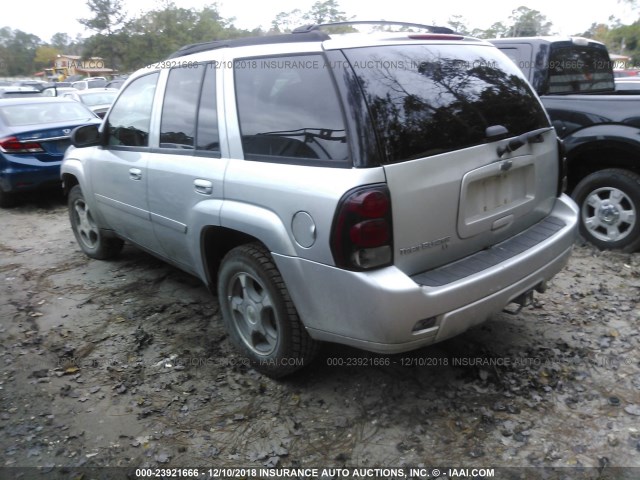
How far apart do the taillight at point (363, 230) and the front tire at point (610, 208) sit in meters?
3.32

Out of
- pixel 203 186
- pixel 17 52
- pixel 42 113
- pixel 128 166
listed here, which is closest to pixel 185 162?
pixel 203 186

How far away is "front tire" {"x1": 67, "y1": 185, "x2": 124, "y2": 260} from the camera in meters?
5.27

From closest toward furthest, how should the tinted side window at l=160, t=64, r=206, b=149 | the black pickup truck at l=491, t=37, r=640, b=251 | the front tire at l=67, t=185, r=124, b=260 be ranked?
the tinted side window at l=160, t=64, r=206, b=149, the black pickup truck at l=491, t=37, r=640, b=251, the front tire at l=67, t=185, r=124, b=260

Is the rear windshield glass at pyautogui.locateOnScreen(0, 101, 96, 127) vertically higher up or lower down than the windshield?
lower down

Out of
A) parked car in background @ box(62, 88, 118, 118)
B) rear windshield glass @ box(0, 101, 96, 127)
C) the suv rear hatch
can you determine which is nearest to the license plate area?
the suv rear hatch

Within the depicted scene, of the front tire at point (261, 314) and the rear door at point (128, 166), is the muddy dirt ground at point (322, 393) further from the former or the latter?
the rear door at point (128, 166)

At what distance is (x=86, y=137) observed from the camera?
460 cm

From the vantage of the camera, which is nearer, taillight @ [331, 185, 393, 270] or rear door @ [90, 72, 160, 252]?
taillight @ [331, 185, 393, 270]

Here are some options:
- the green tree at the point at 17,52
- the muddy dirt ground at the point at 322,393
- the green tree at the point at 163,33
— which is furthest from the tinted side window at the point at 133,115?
the green tree at the point at 17,52

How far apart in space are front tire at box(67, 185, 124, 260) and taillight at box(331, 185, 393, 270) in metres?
3.49

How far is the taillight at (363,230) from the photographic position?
7.89ft

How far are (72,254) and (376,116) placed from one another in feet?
14.7

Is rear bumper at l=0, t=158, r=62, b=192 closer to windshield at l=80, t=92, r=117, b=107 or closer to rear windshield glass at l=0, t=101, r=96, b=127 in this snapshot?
rear windshield glass at l=0, t=101, r=96, b=127

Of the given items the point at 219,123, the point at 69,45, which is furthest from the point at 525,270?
the point at 69,45
